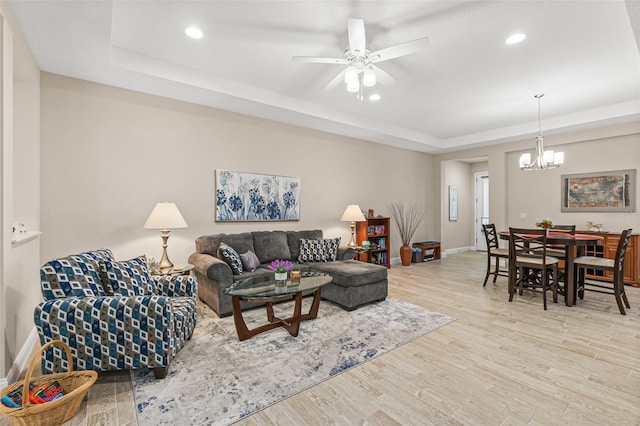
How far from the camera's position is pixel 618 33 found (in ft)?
9.40

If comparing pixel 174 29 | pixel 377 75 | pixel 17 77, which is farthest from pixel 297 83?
pixel 17 77

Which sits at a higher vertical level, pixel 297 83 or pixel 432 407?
pixel 297 83

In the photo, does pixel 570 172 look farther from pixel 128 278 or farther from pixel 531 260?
pixel 128 278

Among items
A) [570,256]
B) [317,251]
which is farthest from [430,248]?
[317,251]

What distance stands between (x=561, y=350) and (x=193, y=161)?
4.65 m

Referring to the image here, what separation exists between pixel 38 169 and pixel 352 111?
427 centimetres

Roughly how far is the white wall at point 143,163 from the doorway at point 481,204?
5847 mm

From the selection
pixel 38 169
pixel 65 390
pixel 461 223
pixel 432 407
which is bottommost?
pixel 432 407

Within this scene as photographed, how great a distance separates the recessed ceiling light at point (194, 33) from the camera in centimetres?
285

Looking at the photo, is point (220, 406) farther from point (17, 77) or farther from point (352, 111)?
point (352, 111)

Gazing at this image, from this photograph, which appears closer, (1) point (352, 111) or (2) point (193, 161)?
(2) point (193, 161)

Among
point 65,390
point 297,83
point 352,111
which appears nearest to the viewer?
point 65,390

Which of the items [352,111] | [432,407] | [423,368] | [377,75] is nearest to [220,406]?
[432,407]

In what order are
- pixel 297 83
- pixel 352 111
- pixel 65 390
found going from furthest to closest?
1. pixel 352 111
2. pixel 297 83
3. pixel 65 390
